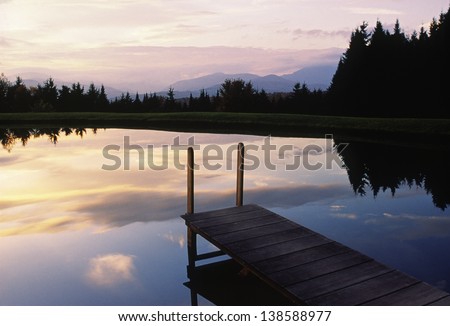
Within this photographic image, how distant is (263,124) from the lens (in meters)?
38.2

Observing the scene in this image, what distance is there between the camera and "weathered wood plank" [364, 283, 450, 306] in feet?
19.4

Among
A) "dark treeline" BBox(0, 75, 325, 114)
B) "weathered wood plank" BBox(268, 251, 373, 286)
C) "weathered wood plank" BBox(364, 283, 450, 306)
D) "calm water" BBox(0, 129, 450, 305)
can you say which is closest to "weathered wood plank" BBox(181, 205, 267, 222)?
"calm water" BBox(0, 129, 450, 305)

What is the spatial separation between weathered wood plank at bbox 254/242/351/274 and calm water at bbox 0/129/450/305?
157 centimetres

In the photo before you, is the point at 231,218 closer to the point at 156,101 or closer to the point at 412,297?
the point at 412,297

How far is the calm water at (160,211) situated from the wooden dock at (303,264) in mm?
1165

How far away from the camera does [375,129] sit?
33031 millimetres

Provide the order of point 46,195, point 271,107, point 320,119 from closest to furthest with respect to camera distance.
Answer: point 46,195 → point 320,119 → point 271,107

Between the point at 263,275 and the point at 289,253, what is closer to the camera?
the point at 263,275

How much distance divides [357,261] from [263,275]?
165 centimetres

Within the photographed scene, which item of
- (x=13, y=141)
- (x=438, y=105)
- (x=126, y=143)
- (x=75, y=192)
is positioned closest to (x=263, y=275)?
(x=75, y=192)

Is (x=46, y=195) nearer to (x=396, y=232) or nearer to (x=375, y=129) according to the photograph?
(x=396, y=232)

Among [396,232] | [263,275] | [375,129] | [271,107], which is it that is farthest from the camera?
[271,107]

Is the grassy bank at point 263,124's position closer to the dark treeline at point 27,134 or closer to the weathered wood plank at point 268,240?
the dark treeline at point 27,134

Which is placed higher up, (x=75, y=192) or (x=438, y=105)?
(x=438, y=105)
